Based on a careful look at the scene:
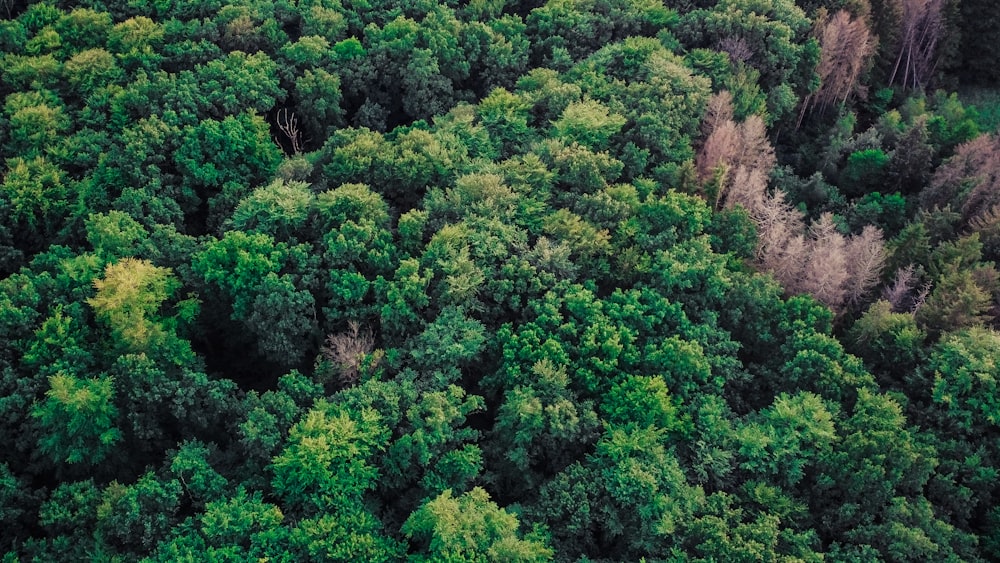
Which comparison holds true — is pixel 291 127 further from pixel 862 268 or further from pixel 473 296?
pixel 862 268

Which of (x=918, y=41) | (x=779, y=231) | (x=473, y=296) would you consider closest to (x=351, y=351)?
(x=473, y=296)

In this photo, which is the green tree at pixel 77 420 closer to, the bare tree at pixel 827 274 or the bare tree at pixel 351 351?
the bare tree at pixel 351 351

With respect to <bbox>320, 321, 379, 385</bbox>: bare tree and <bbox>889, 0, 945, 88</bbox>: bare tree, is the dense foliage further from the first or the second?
<bbox>889, 0, 945, 88</bbox>: bare tree

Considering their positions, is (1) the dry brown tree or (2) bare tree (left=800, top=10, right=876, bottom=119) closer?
(1) the dry brown tree

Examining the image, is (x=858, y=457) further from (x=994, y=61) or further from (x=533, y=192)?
(x=994, y=61)

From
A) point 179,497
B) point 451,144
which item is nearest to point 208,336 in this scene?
point 179,497

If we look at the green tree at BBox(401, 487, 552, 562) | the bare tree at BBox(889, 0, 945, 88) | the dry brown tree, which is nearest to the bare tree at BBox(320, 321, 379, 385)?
the green tree at BBox(401, 487, 552, 562)
